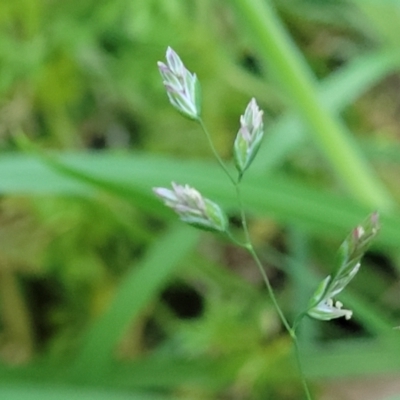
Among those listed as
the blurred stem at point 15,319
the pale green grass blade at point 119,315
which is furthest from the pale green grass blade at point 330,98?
the blurred stem at point 15,319

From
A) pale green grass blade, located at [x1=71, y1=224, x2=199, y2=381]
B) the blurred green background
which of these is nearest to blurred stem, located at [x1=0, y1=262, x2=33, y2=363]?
the blurred green background

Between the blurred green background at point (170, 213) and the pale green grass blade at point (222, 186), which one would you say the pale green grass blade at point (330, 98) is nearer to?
the blurred green background at point (170, 213)

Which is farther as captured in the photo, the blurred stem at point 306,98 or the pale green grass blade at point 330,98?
the pale green grass blade at point 330,98

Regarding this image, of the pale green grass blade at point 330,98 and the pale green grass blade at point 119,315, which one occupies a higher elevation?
the pale green grass blade at point 330,98

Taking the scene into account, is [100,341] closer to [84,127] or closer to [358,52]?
[84,127]

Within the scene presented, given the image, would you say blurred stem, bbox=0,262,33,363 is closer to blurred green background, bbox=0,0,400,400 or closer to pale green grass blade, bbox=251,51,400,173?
blurred green background, bbox=0,0,400,400

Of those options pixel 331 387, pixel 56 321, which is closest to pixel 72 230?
pixel 56 321

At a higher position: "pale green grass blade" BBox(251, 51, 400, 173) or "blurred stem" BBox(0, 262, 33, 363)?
"pale green grass blade" BBox(251, 51, 400, 173)
